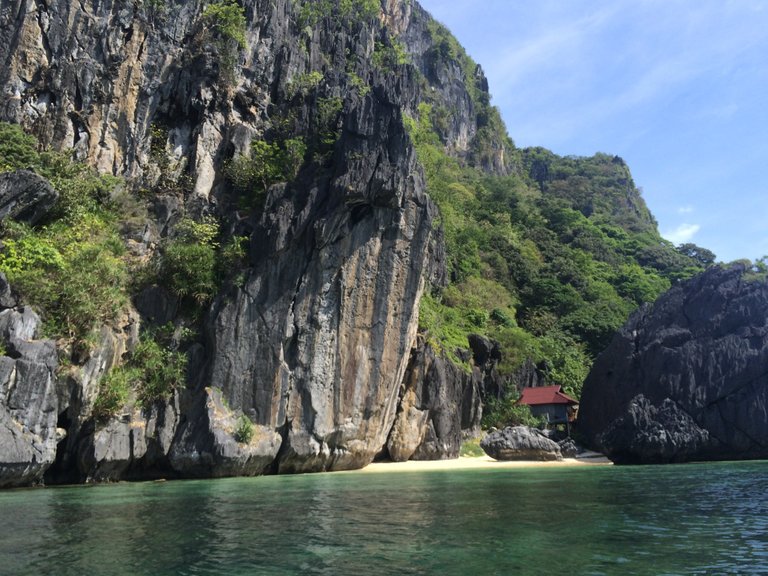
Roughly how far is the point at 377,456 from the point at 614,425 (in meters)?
11.7

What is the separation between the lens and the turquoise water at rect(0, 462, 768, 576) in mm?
6828

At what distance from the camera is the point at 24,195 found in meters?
20.3

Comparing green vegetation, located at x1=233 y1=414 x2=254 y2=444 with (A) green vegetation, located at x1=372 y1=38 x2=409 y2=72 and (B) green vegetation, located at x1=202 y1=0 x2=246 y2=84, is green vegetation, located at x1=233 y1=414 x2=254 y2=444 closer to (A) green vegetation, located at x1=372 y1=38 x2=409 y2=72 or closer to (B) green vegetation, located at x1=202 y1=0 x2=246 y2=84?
(B) green vegetation, located at x1=202 y1=0 x2=246 y2=84

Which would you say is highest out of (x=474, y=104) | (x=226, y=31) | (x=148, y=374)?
(x=474, y=104)

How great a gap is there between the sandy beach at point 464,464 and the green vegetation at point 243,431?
4.92m

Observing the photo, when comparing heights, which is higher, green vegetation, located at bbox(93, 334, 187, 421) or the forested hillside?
the forested hillside

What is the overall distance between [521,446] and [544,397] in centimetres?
896

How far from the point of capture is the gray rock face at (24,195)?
65.7ft

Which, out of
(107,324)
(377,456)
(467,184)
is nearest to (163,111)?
(107,324)

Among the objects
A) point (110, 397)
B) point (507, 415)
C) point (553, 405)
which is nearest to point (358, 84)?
point (507, 415)

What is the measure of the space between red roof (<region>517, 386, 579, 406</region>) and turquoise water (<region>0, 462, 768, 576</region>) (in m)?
20.1

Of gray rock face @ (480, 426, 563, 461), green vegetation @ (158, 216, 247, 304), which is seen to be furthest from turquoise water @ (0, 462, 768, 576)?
gray rock face @ (480, 426, 563, 461)

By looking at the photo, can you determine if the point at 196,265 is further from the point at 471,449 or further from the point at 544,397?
the point at 544,397

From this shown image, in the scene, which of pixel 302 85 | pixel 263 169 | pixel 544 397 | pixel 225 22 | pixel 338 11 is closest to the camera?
pixel 263 169
